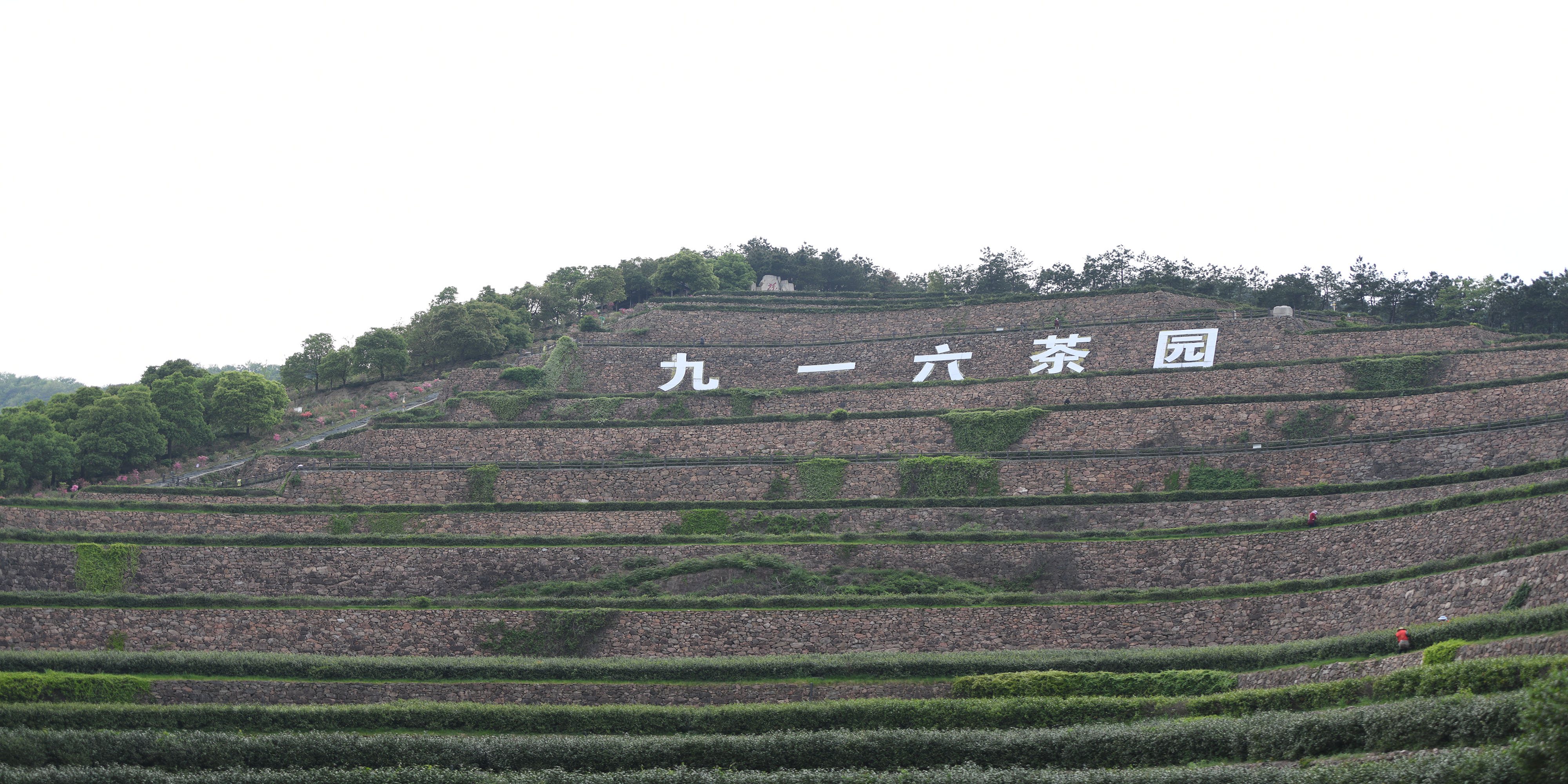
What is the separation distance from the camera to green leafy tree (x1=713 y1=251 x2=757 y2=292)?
73.4 metres

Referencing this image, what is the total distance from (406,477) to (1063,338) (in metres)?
29.4

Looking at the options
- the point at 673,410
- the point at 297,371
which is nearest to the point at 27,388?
the point at 297,371

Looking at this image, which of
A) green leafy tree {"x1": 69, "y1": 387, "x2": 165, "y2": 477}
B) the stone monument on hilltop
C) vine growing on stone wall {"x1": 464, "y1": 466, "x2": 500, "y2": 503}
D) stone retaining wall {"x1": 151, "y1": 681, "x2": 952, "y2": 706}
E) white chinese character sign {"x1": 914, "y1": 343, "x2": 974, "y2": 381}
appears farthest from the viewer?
the stone monument on hilltop

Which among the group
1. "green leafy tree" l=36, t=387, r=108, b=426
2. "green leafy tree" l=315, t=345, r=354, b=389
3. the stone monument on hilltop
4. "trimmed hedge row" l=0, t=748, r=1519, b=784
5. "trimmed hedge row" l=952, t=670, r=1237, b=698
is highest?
the stone monument on hilltop

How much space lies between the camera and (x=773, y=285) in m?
74.4

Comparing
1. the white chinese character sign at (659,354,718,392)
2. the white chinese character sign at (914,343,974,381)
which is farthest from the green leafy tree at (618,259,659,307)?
the white chinese character sign at (914,343,974,381)

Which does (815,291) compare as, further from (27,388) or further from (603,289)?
(27,388)

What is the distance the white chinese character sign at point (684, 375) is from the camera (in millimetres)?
50781

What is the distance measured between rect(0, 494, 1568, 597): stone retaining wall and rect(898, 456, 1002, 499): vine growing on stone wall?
631 cm

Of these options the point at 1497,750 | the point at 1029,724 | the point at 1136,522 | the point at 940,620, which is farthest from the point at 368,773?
the point at 1136,522

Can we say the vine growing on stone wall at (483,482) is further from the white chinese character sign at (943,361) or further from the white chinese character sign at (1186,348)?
the white chinese character sign at (1186,348)

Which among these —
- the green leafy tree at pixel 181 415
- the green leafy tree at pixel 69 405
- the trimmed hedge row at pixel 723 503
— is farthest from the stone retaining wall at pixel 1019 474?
the green leafy tree at pixel 69 405

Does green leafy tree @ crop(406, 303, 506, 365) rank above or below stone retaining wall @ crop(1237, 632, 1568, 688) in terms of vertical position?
above

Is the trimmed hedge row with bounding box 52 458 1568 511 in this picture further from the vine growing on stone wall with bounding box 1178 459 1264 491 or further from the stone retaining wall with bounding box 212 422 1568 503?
the vine growing on stone wall with bounding box 1178 459 1264 491
